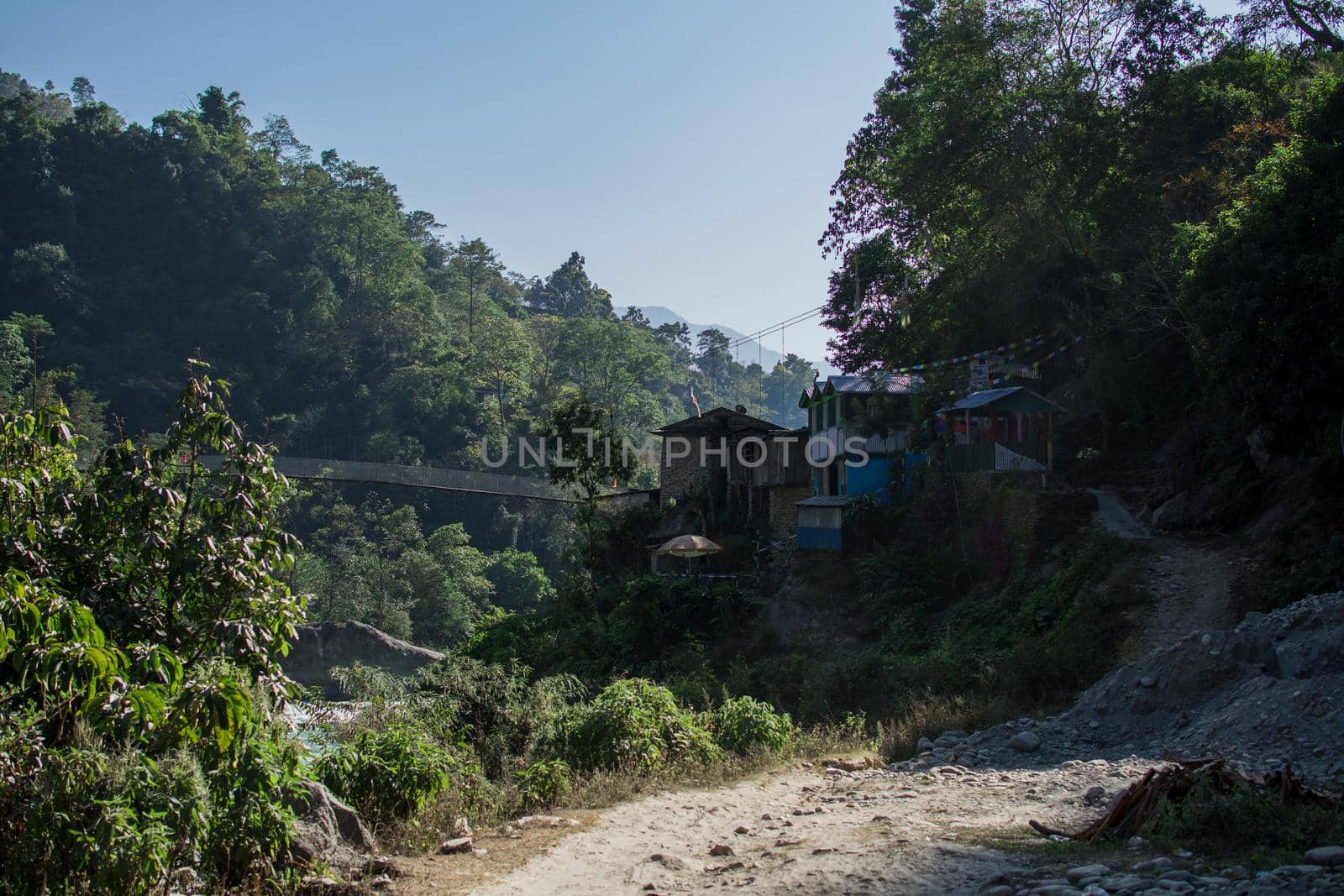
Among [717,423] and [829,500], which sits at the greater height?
[717,423]

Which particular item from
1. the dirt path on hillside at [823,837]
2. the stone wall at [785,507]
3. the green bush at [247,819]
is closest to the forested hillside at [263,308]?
the stone wall at [785,507]

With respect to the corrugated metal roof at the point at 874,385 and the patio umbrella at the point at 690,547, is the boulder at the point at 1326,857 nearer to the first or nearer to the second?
the corrugated metal roof at the point at 874,385

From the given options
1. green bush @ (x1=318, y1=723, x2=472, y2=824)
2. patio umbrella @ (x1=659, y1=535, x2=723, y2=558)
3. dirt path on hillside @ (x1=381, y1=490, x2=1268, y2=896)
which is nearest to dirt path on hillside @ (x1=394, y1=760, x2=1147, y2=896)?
dirt path on hillside @ (x1=381, y1=490, x2=1268, y2=896)

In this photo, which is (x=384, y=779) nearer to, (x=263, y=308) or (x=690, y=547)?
(x=690, y=547)

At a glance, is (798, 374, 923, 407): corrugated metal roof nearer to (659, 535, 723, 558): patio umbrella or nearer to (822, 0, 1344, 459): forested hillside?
(822, 0, 1344, 459): forested hillside

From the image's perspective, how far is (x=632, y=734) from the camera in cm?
855

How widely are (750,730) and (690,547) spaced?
1196 centimetres

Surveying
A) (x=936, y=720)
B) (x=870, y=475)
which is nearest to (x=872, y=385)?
(x=870, y=475)

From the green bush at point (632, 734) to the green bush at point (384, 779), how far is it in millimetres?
1968

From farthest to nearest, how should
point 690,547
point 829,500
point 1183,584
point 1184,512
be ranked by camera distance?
point 690,547
point 829,500
point 1184,512
point 1183,584

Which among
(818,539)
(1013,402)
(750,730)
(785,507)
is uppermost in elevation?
(1013,402)

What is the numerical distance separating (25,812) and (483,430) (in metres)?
46.1

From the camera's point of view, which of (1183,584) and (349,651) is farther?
(349,651)

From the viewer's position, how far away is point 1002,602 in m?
14.9
